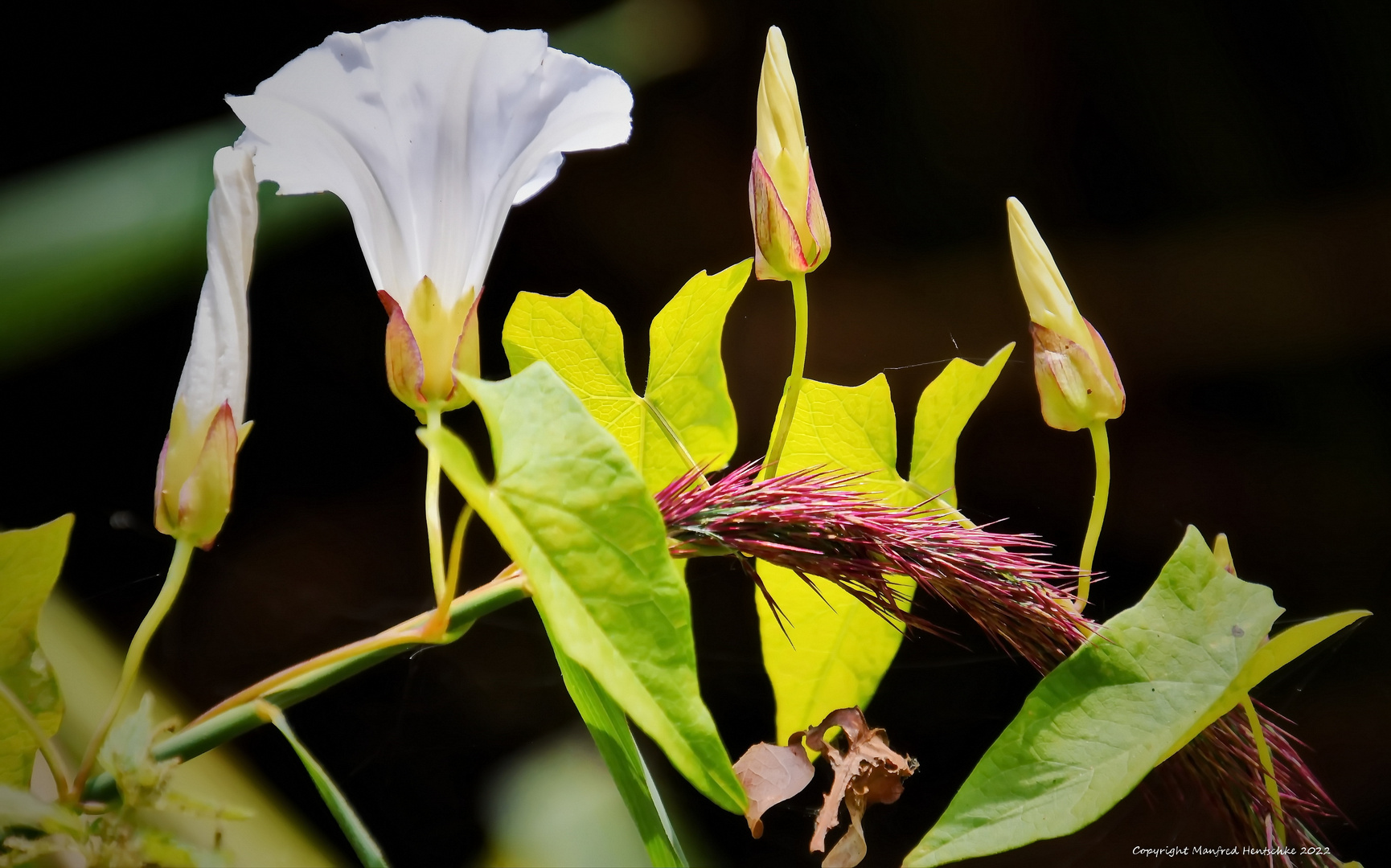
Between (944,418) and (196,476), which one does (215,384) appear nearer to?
(196,476)

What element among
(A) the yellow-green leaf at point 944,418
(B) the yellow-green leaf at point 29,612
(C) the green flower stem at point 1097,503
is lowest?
(C) the green flower stem at point 1097,503

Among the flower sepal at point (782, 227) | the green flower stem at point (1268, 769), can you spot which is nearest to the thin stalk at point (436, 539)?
the flower sepal at point (782, 227)

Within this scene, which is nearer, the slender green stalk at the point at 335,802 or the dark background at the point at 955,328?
the slender green stalk at the point at 335,802

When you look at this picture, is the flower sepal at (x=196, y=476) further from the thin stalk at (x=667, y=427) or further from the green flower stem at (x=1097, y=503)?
the green flower stem at (x=1097, y=503)

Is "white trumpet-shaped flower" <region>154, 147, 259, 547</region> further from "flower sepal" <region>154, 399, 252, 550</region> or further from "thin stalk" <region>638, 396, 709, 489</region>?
"thin stalk" <region>638, 396, 709, 489</region>

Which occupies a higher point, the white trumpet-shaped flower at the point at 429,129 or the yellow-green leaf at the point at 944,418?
the white trumpet-shaped flower at the point at 429,129

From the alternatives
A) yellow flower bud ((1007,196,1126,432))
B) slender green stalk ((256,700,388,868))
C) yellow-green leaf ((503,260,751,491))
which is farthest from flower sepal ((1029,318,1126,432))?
slender green stalk ((256,700,388,868))
